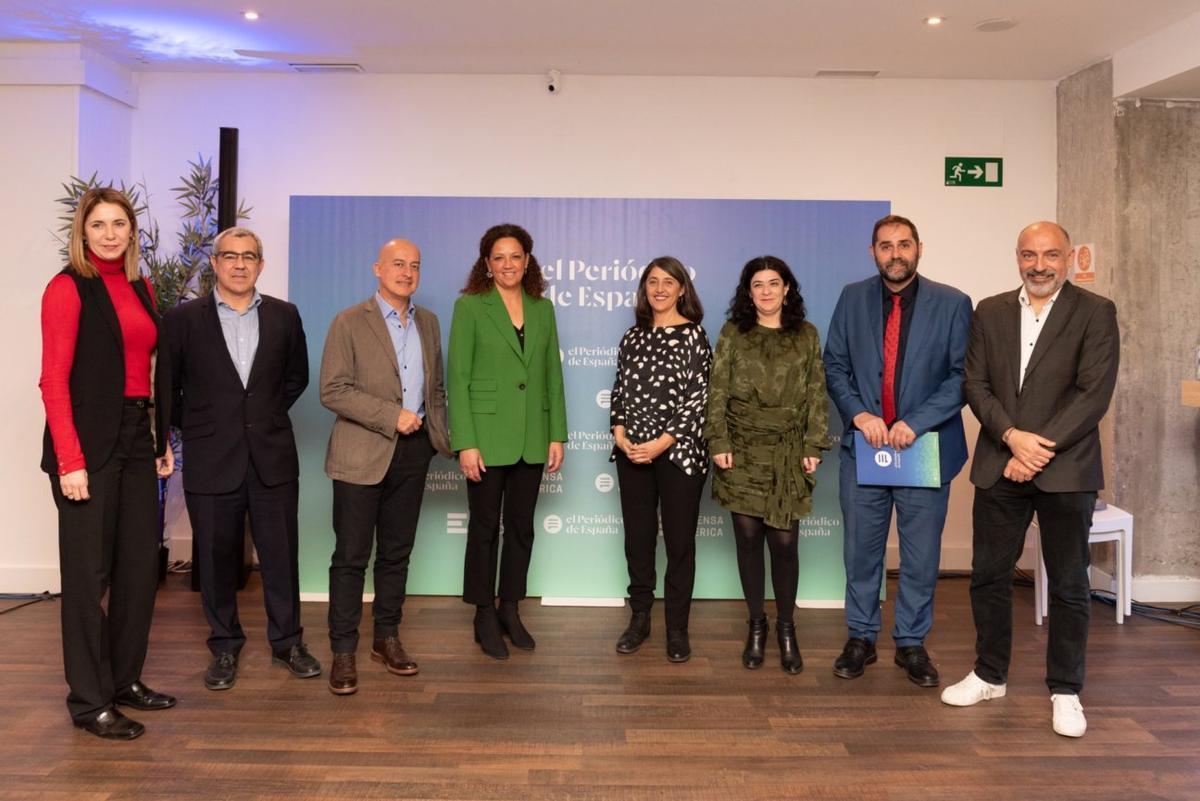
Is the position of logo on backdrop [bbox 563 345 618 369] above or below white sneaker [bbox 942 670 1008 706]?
above

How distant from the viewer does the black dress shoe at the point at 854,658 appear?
12.4 ft

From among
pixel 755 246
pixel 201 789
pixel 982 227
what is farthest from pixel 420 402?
pixel 982 227

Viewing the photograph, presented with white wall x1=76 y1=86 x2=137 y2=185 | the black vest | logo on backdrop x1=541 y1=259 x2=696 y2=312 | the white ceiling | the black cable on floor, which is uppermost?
the white ceiling

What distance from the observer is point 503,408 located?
3.88 meters

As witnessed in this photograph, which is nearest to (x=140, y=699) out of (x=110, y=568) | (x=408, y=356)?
(x=110, y=568)

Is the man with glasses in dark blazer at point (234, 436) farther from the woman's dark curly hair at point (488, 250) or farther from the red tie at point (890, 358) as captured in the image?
the red tie at point (890, 358)

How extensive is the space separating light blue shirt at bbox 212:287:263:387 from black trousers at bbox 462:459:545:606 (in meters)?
1.01

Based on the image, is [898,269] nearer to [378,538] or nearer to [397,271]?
[397,271]

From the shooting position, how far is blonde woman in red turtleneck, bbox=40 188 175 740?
3002mm

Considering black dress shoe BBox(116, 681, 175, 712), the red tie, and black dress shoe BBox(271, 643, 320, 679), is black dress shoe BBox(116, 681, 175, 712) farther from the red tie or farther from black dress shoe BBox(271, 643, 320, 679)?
the red tie

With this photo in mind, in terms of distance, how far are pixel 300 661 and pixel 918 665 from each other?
96.4 inches

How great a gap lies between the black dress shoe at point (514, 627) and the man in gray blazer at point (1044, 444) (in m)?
1.71

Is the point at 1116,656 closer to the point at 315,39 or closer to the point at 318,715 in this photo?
the point at 318,715

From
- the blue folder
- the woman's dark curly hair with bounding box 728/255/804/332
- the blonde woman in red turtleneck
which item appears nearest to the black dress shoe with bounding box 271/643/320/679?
the blonde woman in red turtleneck
